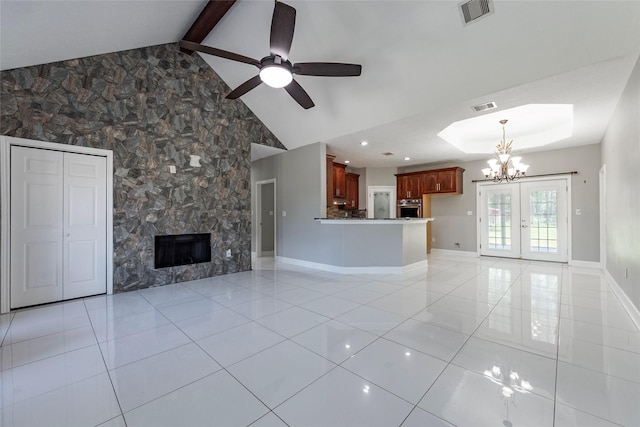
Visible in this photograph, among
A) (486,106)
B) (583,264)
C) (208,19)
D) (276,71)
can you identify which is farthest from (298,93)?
(583,264)

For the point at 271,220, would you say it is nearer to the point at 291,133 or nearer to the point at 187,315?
the point at 291,133

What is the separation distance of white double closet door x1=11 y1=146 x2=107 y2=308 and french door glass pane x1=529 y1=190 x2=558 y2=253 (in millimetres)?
8878

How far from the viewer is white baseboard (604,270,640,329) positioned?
275cm

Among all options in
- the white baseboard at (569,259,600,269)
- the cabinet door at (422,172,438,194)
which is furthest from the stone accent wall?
the white baseboard at (569,259,600,269)

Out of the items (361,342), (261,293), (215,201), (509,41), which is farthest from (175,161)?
(509,41)

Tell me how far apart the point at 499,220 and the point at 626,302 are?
13.1 ft

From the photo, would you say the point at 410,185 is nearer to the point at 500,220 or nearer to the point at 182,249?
the point at 500,220

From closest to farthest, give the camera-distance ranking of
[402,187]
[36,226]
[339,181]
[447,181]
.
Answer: [36,226] < [339,181] < [447,181] < [402,187]

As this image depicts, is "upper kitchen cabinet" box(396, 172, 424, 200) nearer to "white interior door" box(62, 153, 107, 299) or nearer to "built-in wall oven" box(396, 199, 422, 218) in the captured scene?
"built-in wall oven" box(396, 199, 422, 218)

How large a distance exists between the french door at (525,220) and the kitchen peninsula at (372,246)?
3.30m

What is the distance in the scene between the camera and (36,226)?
332cm

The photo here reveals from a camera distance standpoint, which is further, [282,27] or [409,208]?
[409,208]

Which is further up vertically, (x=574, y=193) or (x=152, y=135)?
(x=152, y=135)

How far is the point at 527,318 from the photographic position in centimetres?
286
